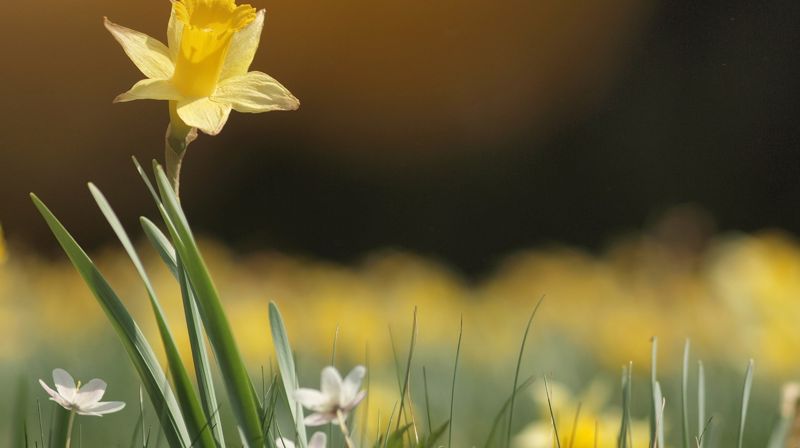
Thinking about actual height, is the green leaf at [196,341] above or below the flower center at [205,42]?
below

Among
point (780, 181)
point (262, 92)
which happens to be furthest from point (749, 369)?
point (780, 181)

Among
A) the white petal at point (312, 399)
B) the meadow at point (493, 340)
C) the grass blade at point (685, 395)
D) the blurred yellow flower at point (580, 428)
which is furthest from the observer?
the meadow at point (493, 340)

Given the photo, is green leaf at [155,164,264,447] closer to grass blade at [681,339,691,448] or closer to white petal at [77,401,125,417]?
white petal at [77,401,125,417]

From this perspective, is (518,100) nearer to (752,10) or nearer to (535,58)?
(535,58)

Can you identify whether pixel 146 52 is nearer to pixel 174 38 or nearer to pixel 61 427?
pixel 174 38

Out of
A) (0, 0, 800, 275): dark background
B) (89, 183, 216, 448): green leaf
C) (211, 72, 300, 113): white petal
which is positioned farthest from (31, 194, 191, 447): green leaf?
(0, 0, 800, 275): dark background

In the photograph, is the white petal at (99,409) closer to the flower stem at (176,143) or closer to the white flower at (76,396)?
the white flower at (76,396)

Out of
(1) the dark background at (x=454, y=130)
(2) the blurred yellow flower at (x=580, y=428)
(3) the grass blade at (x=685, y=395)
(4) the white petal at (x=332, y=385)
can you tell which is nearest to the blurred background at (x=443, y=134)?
(1) the dark background at (x=454, y=130)
